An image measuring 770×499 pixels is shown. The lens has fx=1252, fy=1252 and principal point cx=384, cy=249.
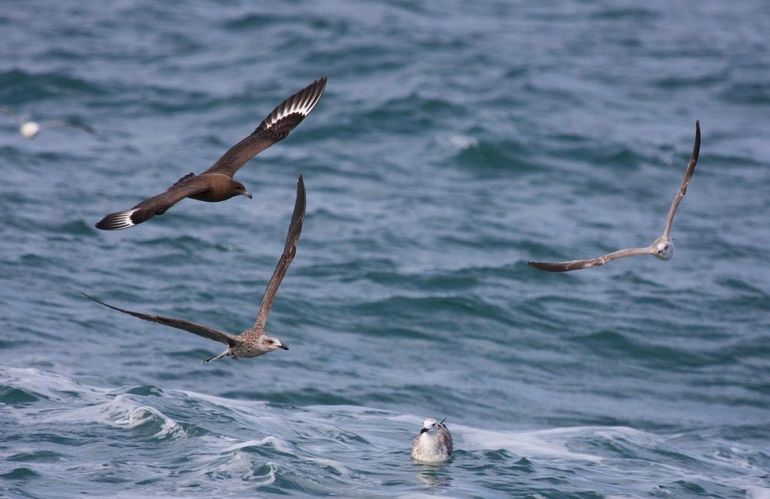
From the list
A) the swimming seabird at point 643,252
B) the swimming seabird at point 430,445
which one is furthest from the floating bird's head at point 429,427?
the swimming seabird at point 643,252

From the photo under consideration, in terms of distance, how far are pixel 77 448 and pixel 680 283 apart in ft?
34.8

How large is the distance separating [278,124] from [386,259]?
738 centimetres

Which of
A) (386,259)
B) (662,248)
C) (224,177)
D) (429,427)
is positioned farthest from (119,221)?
(386,259)

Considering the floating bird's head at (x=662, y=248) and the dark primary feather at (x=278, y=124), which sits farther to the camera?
the dark primary feather at (x=278, y=124)

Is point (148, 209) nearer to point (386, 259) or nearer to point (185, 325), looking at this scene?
point (185, 325)

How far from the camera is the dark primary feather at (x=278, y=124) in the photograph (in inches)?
451

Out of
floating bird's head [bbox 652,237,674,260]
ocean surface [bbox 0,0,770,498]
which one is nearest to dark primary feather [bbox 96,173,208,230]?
ocean surface [bbox 0,0,770,498]

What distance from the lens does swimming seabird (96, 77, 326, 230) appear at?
9.56 m

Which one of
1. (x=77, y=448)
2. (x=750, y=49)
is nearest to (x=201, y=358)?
(x=77, y=448)

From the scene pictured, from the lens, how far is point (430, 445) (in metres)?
12.0

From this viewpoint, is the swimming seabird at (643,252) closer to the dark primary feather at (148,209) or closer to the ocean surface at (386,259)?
the ocean surface at (386,259)

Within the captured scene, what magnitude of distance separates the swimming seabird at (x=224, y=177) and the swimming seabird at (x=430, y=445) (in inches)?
116

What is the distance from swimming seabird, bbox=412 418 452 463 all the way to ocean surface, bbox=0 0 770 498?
132mm

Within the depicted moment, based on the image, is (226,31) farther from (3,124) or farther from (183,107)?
(3,124)
